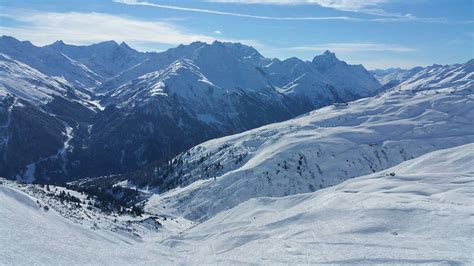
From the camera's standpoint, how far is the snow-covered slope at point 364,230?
2194 inches

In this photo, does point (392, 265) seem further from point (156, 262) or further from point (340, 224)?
point (156, 262)

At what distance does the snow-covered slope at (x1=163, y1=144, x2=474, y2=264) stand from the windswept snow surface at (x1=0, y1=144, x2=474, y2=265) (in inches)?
5.1

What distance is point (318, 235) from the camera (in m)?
69.2

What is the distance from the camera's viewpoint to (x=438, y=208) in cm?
7212

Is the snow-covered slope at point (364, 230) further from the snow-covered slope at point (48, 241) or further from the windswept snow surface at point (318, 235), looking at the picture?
the snow-covered slope at point (48, 241)

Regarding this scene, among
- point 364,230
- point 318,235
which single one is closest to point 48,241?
point 318,235

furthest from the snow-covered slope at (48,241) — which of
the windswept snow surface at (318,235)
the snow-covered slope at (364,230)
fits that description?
the snow-covered slope at (364,230)

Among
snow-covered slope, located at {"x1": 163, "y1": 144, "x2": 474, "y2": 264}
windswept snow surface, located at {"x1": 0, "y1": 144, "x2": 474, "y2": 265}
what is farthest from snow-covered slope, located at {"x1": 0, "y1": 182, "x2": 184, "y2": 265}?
snow-covered slope, located at {"x1": 163, "y1": 144, "x2": 474, "y2": 264}

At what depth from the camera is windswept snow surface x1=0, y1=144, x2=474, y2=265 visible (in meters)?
55.3

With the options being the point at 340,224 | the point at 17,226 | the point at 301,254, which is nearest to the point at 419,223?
the point at 340,224

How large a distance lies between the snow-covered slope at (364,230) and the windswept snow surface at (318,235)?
0.13m

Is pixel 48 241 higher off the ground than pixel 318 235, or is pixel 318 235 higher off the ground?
pixel 48 241

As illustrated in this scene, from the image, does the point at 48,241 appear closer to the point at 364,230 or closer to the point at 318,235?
the point at 318,235

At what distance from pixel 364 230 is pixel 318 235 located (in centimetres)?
661
